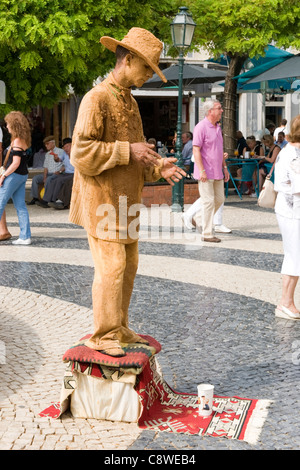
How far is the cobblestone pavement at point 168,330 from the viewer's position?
162 inches

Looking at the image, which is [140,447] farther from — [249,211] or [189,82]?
[189,82]

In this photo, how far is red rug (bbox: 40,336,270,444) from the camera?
4.17 m

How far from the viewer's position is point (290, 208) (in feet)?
21.5

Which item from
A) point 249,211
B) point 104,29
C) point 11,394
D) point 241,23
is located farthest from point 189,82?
point 11,394

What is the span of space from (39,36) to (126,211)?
455 inches

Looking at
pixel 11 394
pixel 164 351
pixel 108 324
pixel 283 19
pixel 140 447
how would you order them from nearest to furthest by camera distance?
pixel 140 447, pixel 108 324, pixel 11 394, pixel 164 351, pixel 283 19

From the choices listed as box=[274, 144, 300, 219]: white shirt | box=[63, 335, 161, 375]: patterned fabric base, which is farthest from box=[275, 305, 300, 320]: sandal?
box=[63, 335, 161, 375]: patterned fabric base

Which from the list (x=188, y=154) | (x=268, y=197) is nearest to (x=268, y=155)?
(x=188, y=154)

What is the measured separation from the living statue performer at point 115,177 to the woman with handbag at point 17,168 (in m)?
6.30

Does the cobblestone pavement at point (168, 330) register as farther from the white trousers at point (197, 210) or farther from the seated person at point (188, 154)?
the seated person at point (188, 154)

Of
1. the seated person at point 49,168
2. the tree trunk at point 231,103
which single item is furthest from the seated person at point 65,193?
the tree trunk at point 231,103

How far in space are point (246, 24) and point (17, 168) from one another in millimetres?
9687

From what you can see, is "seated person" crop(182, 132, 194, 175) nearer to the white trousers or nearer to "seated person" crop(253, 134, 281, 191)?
"seated person" crop(253, 134, 281, 191)

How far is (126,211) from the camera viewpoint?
429 cm
